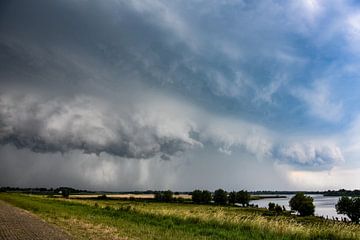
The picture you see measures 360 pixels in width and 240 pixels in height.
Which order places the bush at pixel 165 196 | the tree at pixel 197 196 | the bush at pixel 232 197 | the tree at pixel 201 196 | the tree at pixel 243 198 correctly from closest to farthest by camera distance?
the tree at pixel 197 196 → the tree at pixel 243 198 → the tree at pixel 201 196 → the bush at pixel 165 196 → the bush at pixel 232 197

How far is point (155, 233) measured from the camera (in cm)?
2052

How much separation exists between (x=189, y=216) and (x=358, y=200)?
8751 cm

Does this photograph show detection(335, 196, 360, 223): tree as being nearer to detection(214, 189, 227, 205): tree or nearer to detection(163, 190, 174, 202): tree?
detection(214, 189, 227, 205): tree

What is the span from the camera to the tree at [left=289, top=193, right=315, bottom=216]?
114625 mm

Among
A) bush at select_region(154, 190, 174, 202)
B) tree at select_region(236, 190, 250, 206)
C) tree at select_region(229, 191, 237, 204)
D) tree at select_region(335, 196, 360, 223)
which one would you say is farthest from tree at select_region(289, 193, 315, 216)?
bush at select_region(154, 190, 174, 202)

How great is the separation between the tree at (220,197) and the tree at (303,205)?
6356cm

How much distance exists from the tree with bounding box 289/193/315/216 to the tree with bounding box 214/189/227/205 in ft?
209

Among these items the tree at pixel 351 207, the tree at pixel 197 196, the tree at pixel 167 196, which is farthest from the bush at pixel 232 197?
the tree at pixel 351 207

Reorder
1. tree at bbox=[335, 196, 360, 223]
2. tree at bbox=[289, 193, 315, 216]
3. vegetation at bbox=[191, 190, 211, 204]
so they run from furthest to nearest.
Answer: vegetation at bbox=[191, 190, 211, 204], tree at bbox=[289, 193, 315, 216], tree at bbox=[335, 196, 360, 223]

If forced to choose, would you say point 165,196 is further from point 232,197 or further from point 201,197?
point 232,197

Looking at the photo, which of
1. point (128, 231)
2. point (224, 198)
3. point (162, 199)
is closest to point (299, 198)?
point (224, 198)

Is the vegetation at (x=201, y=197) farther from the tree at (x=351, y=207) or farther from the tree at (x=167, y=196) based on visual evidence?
the tree at (x=351, y=207)

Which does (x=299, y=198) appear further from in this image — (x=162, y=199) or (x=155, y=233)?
(x=155, y=233)

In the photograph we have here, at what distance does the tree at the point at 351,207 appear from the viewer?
4028 inches
